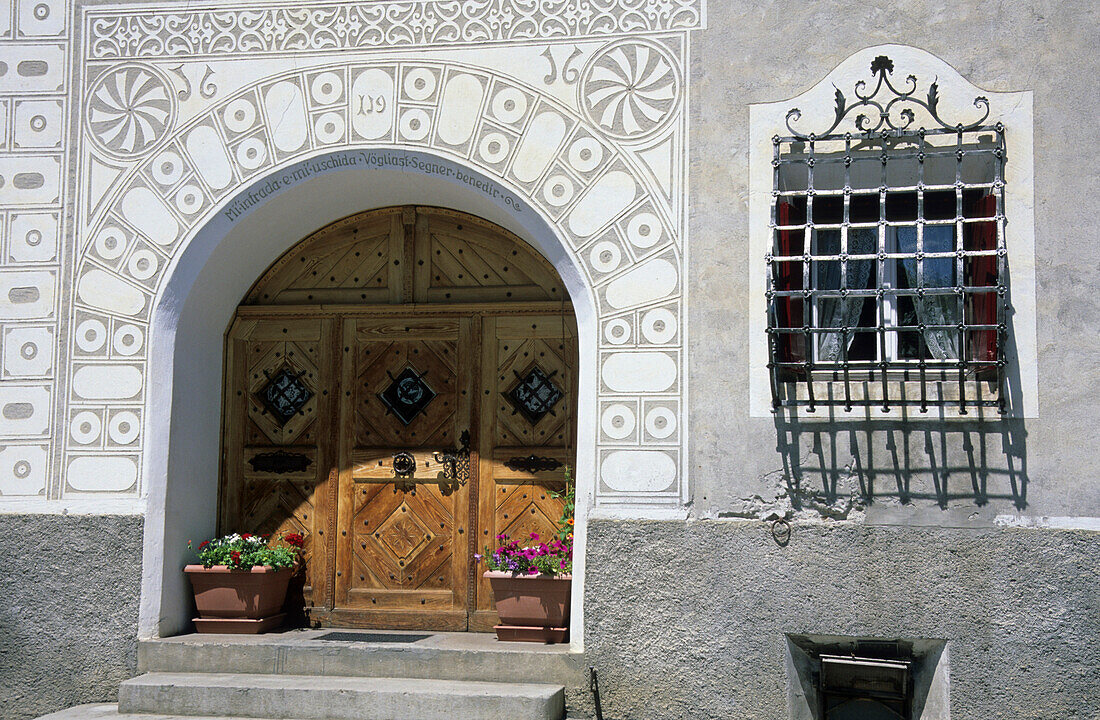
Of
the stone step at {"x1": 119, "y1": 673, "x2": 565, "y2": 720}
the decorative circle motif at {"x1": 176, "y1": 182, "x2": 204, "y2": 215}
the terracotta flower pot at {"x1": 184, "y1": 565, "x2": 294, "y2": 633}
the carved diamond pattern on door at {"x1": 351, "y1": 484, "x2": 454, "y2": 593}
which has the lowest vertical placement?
the stone step at {"x1": 119, "y1": 673, "x2": 565, "y2": 720}

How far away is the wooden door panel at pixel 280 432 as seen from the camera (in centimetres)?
801

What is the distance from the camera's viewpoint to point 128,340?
7.30 meters

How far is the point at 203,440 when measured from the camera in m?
7.77

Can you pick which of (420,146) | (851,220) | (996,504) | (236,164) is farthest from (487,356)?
(996,504)

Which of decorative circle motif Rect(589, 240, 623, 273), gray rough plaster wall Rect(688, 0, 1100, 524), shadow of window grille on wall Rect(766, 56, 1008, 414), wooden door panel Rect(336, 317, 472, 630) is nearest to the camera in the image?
gray rough plaster wall Rect(688, 0, 1100, 524)

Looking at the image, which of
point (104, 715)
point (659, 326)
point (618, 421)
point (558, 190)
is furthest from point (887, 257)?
point (104, 715)

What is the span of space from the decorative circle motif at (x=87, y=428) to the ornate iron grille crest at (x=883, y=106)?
15.1 ft

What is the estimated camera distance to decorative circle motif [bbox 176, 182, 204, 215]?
24.0ft

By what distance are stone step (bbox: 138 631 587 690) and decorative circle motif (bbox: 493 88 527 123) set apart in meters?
3.17

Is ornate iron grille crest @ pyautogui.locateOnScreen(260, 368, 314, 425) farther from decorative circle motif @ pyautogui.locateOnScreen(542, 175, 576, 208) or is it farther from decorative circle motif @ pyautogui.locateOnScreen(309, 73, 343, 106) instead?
decorative circle motif @ pyautogui.locateOnScreen(542, 175, 576, 208)

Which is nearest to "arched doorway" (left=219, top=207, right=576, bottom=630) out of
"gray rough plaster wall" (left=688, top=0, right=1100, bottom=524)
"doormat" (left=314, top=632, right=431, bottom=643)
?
"doormat" (left=314, top=632, right=431, bottom=643)

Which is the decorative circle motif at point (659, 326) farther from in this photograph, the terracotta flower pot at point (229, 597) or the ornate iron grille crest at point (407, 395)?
the terracotta flower pot at point (229, 597)

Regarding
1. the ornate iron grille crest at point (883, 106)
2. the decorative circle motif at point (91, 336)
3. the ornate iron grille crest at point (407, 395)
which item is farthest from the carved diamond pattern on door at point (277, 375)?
the ornate iron grille crest at point (883, 106)

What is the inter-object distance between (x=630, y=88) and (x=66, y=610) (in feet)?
15.4
